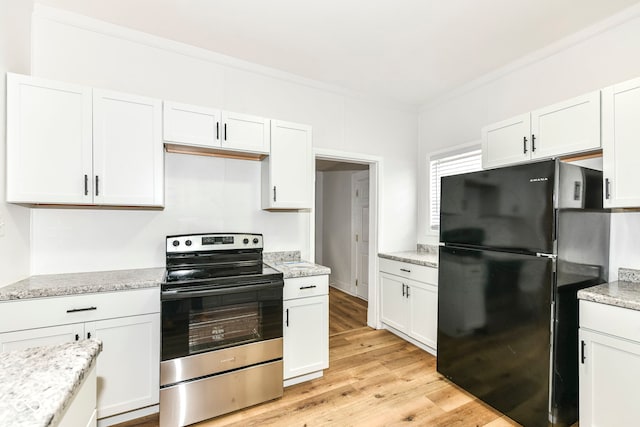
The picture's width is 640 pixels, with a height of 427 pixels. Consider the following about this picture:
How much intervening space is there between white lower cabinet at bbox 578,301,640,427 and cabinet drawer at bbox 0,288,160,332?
8.68 feet

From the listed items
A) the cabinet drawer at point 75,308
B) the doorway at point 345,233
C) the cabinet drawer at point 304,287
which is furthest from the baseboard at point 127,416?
the doorway at point 345,233

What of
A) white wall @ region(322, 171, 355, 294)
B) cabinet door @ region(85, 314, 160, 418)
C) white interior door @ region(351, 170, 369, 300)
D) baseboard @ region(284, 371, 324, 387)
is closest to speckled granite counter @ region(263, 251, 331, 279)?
baseboard @ region(284, 371, 324, 387)

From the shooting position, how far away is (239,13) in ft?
6.92

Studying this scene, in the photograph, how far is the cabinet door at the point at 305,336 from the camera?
229 centimetres

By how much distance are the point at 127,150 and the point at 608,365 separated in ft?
10.5

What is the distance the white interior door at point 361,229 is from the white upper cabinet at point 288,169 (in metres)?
2.34

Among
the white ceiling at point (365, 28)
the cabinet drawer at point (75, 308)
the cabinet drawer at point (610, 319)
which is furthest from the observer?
the white ceiling at point (365, 28)

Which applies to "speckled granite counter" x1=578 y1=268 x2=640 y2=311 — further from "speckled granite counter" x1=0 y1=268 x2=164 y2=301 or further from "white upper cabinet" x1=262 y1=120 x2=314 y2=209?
"speckled granite counter" x1=0 y1=268 x2=164 y2=301

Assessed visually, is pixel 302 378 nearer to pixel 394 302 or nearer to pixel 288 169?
pixel 394 302

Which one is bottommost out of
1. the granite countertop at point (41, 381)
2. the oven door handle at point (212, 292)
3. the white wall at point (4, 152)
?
the oven door handle at point (212, 292)

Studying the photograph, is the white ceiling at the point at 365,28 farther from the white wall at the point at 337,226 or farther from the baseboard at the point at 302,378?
the baseboard at the point at 302,378

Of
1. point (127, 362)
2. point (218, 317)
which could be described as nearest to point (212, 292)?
point (218, 317)

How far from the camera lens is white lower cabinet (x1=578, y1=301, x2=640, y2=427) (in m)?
1.53

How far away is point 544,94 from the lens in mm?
2539
